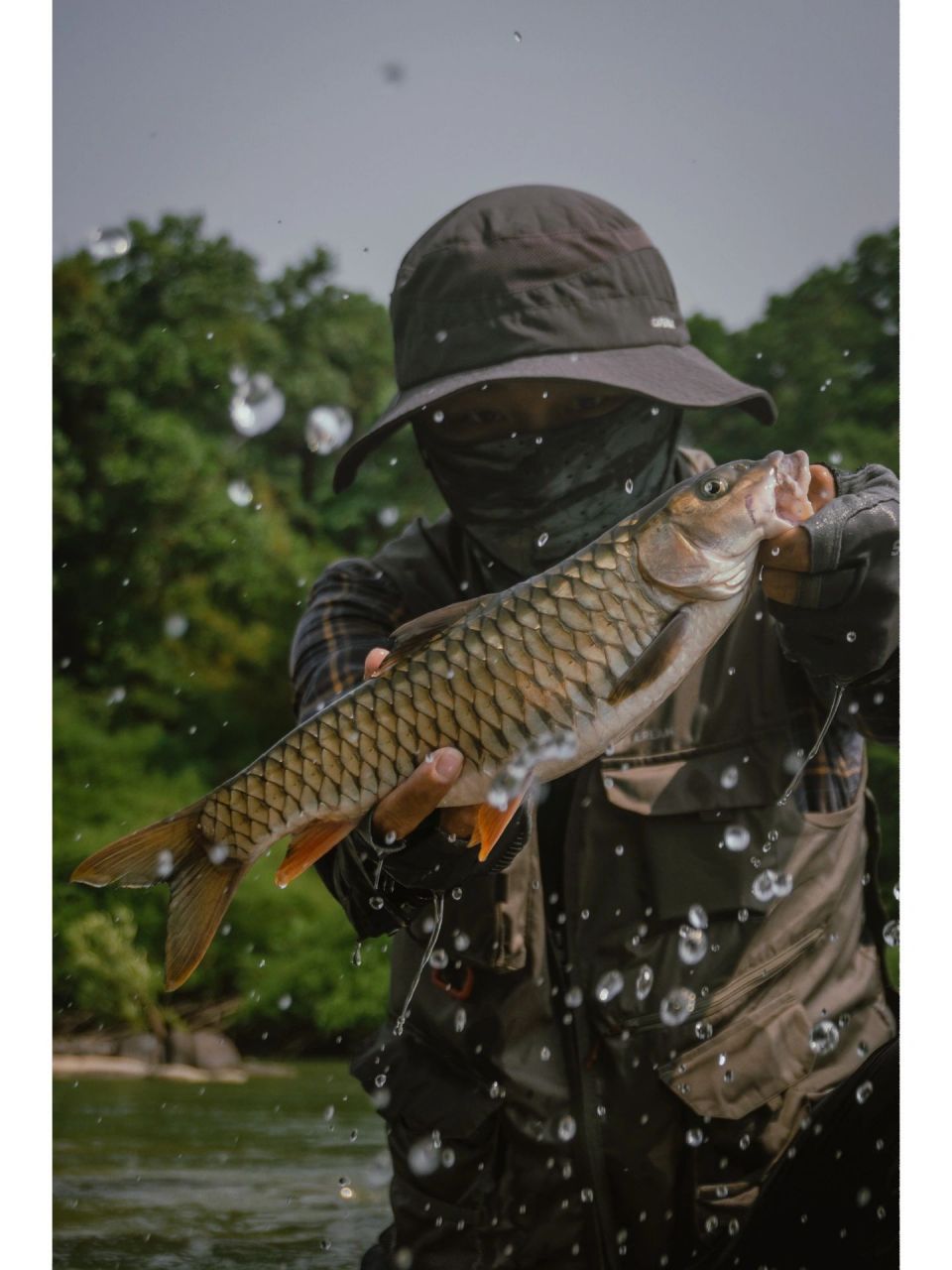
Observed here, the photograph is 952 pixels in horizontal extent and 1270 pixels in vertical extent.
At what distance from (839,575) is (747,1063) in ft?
2.14

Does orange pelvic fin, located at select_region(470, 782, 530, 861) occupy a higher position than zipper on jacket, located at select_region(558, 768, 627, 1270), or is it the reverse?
orange pelvic fin, located at select_region(470, 782, 530, 861)

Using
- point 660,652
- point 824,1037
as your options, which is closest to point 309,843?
point 660,652

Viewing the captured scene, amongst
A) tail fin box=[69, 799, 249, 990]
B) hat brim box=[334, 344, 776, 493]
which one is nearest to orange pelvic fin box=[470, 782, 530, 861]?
tail fin box=[69, 799, 249, 990]

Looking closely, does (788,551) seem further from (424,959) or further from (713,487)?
(424,959)

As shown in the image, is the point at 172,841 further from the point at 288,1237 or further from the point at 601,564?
the point at 288,1237

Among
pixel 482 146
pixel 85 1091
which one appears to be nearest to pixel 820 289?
pixel 482 146

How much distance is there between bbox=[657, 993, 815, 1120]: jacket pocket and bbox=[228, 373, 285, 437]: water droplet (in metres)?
1.68

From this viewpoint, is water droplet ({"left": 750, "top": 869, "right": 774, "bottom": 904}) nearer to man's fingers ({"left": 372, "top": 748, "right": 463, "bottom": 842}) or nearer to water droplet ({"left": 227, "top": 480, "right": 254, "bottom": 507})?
man's fingers ({"left": 372, "top": 748, "right": 463, "bottom": 842})

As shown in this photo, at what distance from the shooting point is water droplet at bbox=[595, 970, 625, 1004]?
1660 mm

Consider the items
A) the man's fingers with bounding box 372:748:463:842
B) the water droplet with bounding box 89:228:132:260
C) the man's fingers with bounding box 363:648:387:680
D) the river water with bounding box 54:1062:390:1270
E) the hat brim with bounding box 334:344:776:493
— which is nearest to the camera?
the man's fingers with bounding box 372:748:463:842

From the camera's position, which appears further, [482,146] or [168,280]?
[168,280]

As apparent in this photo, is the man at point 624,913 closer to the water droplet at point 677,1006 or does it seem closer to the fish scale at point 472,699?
the water droplet at point 677,1006
